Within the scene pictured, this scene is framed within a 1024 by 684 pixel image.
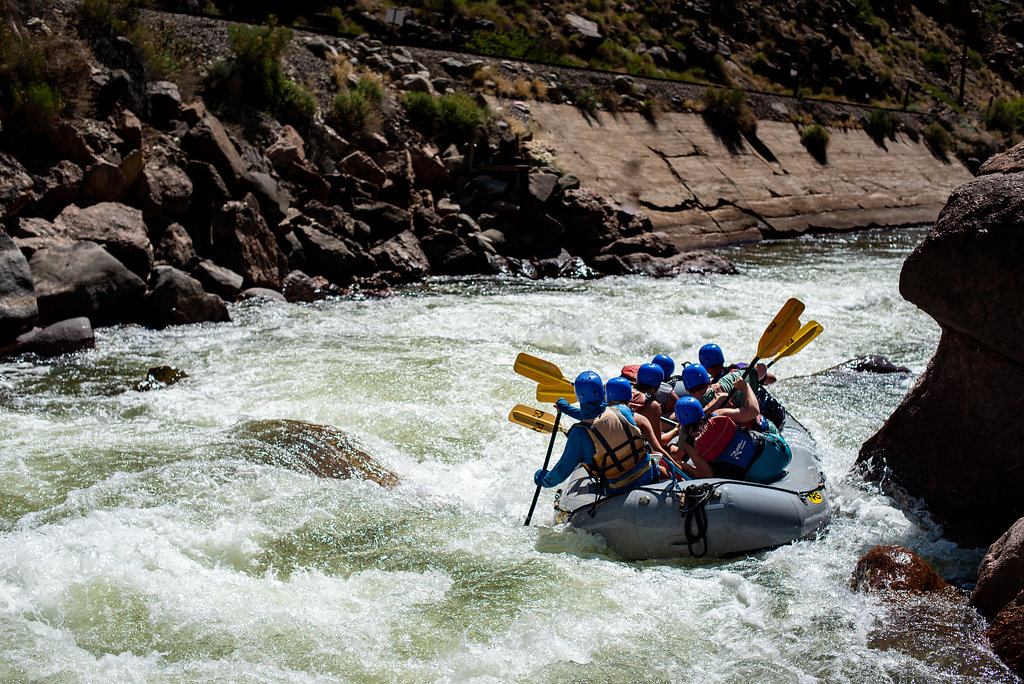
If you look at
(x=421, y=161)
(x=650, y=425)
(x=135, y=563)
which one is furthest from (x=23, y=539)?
(x=421, y=161)

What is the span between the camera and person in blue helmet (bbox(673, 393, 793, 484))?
5.39 m

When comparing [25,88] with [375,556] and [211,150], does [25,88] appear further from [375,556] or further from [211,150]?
[375,556]

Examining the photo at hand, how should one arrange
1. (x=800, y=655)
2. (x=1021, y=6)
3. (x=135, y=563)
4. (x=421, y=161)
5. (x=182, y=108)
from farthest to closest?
(x=1021, y=6) < (x=421, y=161) < (x=182, y=108) < (x=135, y=563) < (x=800, y=655)

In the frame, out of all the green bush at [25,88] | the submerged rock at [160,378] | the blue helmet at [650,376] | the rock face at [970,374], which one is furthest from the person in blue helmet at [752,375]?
the green bush at [25,88]

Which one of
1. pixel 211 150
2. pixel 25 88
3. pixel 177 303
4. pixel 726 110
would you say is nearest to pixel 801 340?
pixel 177 303

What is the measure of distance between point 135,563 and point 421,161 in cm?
1101

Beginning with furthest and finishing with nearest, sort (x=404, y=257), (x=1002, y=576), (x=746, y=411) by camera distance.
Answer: (x=404, y=257)
(x=746, y=411)
(x=1002, y=576)

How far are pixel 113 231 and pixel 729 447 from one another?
762cm

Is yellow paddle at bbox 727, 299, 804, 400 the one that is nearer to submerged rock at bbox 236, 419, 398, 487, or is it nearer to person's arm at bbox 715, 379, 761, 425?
person's arm at bbox 715, 379, 761, 425

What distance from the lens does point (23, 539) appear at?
4.76 m

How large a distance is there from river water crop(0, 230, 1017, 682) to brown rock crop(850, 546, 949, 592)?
0.31ft

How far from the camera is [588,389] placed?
516 centimetres

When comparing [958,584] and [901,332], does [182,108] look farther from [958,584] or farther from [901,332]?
[958,584]

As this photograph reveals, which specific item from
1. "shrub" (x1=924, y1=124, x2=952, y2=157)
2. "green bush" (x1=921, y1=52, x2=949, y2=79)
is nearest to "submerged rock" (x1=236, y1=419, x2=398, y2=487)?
"shrub" (x1=924, y1=124, x2=952, y2=157)
